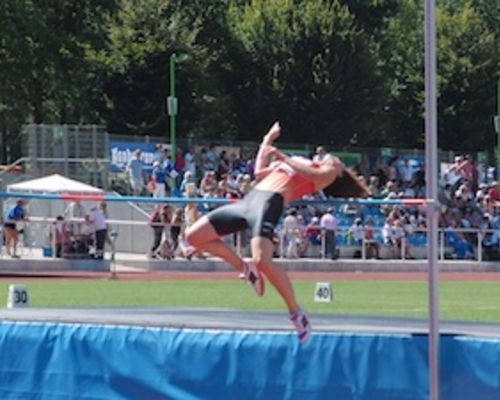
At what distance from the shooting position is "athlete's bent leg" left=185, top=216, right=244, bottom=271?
9.55 metres

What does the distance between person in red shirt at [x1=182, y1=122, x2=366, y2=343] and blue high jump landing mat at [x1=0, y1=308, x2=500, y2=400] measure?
0.83 feet

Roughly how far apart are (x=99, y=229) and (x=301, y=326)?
58.8 ft

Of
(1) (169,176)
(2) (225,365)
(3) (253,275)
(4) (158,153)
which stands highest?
(4) (158,153)

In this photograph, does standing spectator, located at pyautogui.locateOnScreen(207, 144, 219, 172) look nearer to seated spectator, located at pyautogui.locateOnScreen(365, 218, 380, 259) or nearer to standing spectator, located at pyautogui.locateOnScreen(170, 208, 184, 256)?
seated spectator, located at pyautogui.locateOnScreen(365, 218, 380, 259)

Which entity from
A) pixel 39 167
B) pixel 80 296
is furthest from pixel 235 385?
pixel 39 167

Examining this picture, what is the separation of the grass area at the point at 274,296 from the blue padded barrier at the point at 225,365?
17.5 ft

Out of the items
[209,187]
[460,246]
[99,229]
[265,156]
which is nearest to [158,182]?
[209,187]

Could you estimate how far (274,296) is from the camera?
66.4ft

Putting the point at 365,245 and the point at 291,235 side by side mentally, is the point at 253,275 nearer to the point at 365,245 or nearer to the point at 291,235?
the point at 291,235

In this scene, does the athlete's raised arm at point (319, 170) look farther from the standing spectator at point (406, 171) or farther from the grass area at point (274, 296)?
the standing spectator at point (406, 171)

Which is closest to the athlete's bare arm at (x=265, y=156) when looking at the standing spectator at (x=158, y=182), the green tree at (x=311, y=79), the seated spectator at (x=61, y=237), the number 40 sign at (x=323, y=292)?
the number 40 sign at (x=323, y=292)

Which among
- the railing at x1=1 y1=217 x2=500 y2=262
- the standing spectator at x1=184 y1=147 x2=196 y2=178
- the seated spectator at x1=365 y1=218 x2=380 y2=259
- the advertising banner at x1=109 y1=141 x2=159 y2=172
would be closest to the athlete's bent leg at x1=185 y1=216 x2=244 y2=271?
the railing at x1=1 y1=217 x2=500 y2=262

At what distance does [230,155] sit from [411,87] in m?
24.5

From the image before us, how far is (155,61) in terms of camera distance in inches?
1996
